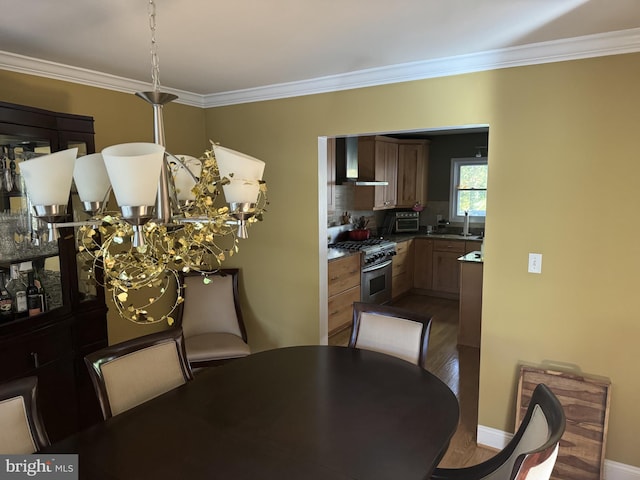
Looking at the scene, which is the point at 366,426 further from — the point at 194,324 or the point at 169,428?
the point at 194,324

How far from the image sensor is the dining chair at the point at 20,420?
151 centimetres

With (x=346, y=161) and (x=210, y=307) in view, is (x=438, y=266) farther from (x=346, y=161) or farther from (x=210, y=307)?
(x=210, y=307)

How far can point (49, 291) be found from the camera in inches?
97.2

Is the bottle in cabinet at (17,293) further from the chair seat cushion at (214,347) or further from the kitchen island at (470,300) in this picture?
the kitchen island at (470,300)

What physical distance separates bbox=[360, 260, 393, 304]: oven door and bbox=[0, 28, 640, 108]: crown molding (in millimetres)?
2416

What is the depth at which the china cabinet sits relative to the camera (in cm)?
224

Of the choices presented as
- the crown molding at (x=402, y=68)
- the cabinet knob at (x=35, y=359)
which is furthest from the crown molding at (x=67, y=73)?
the cabinet knob at (x=35, y=359)

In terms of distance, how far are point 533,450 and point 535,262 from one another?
151cm

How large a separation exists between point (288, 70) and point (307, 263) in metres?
1.43

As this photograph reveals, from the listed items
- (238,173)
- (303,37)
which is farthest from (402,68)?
(238,173)

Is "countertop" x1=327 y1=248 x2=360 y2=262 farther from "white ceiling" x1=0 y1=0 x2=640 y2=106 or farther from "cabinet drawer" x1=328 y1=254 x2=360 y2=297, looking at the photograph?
"white ceiling" x1=0 y1=0 x2=640 y2=106

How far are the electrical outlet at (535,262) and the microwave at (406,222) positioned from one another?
13.1 feet

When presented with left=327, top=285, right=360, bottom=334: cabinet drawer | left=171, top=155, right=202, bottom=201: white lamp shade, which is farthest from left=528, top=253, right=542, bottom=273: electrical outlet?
left=327, top=285, right=360, bottom=334: cabinet drawer

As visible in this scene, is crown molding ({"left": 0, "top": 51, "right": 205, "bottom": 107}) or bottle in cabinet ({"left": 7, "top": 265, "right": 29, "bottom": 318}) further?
crown molding ({"left": 0, "top": 51, "right": 205, "bottom": 107})
